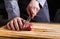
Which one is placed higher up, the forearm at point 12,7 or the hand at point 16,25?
the forearm at point 12,7

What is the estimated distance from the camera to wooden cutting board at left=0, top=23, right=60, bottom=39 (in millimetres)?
895

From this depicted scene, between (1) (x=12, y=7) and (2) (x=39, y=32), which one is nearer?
(2) (x=39, y=32)

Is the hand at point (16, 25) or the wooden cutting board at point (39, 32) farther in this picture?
the hand at point (16, 25)

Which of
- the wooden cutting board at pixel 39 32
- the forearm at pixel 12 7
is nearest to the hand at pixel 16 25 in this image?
the wooden cutting board at pixel 39 32

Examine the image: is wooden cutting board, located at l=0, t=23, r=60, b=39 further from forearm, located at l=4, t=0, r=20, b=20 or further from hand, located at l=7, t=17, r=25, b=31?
forearm, located at l=4, t=0, r=20, b=20

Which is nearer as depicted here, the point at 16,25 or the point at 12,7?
the point at 16,25

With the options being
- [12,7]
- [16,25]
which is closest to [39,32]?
[16,25]

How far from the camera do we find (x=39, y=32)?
97cm

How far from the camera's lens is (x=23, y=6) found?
144 centimetres

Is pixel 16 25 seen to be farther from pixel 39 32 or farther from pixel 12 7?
pixel 12 7

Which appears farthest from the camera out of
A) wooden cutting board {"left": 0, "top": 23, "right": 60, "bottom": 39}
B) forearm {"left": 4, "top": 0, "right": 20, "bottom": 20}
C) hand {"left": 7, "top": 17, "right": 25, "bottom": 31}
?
forearm {"left": 4, "top": 0, "right": 20, "bottom": 20}

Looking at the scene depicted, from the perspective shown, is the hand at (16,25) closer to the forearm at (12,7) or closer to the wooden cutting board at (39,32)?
the wooden cutting board at (39,32)

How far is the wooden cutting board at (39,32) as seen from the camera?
895mm

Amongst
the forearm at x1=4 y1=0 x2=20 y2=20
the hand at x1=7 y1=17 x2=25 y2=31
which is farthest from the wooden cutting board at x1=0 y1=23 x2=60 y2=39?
the forearm at x1=4 y1=0 x2=20 y2=20
